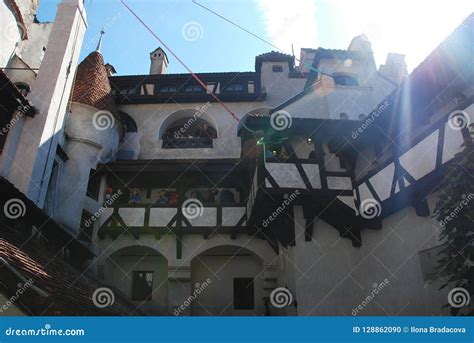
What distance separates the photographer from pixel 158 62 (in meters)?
20.0

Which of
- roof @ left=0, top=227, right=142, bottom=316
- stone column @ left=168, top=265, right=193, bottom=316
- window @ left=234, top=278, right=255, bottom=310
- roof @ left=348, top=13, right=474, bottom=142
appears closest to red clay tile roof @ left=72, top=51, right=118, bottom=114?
roof @ left=0, top=227, right=142, bottom=316

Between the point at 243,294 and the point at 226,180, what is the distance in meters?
4.17

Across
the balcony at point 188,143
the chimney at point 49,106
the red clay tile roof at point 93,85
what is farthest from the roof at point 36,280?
the balcony at point 188,143

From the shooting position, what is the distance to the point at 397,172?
825cm

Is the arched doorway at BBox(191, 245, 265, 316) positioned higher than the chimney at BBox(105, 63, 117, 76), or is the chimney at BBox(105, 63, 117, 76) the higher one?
the chimney at BBox(105, 63, 117, 76)

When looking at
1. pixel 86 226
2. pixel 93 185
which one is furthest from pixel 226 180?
pixel 86 226

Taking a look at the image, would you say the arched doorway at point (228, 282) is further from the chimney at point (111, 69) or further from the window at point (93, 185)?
the chimney at point (111, 69)

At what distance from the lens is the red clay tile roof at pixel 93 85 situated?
14.1m

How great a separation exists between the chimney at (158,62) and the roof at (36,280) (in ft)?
41.8

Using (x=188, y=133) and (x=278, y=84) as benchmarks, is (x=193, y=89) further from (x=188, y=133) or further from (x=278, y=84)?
(x=278, y=84)

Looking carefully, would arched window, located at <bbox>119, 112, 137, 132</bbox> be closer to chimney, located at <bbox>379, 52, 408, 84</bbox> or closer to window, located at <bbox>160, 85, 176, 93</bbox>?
window, located at <bbox>160, 85, 176, 93</bbox>

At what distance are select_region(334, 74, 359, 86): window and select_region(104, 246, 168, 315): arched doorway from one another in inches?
338

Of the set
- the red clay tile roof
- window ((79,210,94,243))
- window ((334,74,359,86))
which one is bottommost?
window ((79,210,94,243))

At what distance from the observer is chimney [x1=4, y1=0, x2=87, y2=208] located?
1008 centimetres
